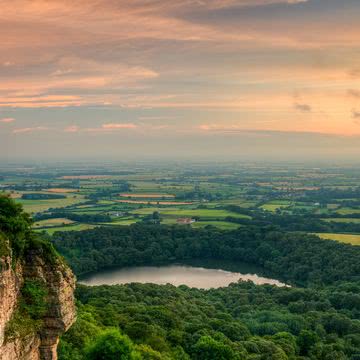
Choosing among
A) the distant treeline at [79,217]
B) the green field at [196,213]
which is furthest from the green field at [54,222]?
the green field at [196,213]

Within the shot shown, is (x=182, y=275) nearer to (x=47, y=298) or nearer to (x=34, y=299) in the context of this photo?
(x=47, y=298)

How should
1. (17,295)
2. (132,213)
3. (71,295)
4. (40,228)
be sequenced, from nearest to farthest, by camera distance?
(17,295) < (71,295) < (40,228) < (132,213)

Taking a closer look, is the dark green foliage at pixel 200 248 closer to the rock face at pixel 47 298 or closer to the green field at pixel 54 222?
the green field at pixel 54 222

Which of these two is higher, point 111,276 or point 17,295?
point 17,295

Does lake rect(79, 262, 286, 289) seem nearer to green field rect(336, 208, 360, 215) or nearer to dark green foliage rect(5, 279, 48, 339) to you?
green field rect(336, 208, 360, 215)

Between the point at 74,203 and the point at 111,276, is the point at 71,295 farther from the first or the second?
the point at 74,203

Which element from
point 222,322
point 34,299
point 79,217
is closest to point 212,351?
point 222,322

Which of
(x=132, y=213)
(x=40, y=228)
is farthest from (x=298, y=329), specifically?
(x=132, y=213)
